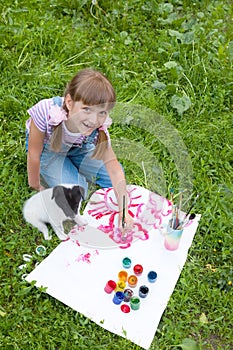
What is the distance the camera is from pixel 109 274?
1.90 m

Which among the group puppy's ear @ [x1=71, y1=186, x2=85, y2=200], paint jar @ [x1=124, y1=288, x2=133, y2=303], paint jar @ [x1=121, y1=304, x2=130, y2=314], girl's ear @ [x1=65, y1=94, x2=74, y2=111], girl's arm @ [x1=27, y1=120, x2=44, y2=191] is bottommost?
paint jar @ [x1=121, y1=304, x2=130, y2=314]

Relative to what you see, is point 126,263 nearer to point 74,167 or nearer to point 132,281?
point 132,281

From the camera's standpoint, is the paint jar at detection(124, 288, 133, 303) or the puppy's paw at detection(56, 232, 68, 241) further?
the puppy's paw at detection(56, 232, 68, 241)

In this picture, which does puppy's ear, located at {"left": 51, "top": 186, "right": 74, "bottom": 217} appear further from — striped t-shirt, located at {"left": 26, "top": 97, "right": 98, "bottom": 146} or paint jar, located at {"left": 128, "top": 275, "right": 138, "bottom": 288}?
paint jar, located at {"left": 128, "top": 275, "right": 138, "bottom": 288}

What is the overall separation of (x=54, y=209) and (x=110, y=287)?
1.17 ft

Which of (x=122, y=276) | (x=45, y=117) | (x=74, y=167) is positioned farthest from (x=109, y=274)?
(x=45, y=117)

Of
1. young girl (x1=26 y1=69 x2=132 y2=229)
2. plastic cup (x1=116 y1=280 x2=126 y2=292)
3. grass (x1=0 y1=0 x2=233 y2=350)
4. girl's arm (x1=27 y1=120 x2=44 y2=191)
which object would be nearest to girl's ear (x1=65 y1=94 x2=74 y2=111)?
young girl (x1=26 y1=69 x2=132 y2=229)

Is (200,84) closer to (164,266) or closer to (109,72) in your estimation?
(109,72)

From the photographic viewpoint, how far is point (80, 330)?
174 cm

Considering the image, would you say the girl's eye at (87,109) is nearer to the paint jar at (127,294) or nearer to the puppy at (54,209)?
the puppy at (54,209)

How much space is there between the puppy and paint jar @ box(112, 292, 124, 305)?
1.00ft

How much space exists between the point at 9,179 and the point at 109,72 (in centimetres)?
75

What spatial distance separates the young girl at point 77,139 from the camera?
1.84 metres

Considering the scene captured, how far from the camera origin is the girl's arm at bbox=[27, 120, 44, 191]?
6.47 ft
